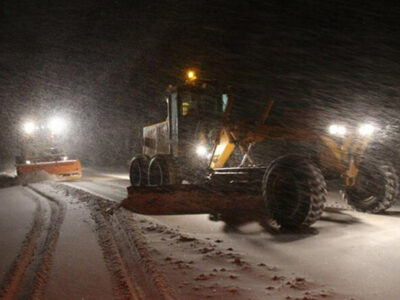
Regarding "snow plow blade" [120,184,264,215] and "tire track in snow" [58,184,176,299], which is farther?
"snow plow blade" [120,184,264,215]

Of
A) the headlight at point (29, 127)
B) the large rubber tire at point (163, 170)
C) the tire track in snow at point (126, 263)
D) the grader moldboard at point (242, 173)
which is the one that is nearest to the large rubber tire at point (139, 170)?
the large rubber tire at point (163, 170)

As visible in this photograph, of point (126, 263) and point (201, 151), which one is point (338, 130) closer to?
point (201, 151)

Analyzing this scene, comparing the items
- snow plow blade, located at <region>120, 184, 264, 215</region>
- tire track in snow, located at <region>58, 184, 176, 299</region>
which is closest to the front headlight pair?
snow plow blade, located at <region>120, 184, 264, 215</region>

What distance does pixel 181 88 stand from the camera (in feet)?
32.8

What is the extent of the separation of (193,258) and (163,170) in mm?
5354

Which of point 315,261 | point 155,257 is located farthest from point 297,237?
point 155,257

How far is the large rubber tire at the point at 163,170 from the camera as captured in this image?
10000 mm

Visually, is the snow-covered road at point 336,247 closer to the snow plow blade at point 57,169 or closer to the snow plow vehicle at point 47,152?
the snow plow blade at point 57,169

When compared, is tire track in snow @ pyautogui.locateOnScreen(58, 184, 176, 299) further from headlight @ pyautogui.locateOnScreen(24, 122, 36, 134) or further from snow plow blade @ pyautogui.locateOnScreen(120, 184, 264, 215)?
headlight @ pyautogui.locateOnScreen(24, 122, 36, 134)

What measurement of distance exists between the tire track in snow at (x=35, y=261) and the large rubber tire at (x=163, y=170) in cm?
286

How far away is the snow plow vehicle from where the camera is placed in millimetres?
17969

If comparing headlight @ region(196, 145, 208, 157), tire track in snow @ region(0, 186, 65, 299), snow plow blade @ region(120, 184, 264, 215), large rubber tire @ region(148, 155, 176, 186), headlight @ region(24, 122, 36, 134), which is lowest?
tire track in snow @ region(0, 186, 65, 299)

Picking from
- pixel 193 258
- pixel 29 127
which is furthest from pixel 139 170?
pixel 29 127

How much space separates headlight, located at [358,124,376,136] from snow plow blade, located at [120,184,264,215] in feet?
7.52
